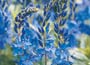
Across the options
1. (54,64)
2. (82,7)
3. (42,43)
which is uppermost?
(82,7)

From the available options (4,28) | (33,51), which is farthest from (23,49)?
(4,28)

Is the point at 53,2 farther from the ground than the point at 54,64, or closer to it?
farther from the ground

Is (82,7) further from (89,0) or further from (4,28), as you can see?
(4,28)

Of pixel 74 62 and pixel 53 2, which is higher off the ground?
pixel 53 2

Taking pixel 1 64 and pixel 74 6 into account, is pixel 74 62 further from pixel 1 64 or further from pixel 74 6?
pixel 1 64

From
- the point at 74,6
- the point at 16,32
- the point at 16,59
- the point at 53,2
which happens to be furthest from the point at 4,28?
the point at 74,6

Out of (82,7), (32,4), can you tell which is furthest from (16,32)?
(82,7)

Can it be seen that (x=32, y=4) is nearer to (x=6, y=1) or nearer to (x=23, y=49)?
(x=6, y=1)
